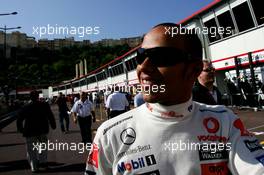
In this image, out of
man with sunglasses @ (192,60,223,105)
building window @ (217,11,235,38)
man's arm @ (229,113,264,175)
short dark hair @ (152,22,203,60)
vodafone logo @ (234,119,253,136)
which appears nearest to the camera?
man's arm @ (229,113,264,175)

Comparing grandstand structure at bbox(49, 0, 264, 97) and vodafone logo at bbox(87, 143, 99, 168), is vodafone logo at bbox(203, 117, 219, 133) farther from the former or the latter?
grandstand structure at bbox(49, 0, 264, 97)

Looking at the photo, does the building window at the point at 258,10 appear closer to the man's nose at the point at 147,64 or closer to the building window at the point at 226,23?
the building window at the point at 226,23

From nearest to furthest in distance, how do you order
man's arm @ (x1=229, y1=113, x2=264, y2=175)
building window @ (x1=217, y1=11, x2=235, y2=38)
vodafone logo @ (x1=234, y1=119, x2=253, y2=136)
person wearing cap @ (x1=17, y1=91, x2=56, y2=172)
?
man's arm @ (x1=229, y1=113, x2=264, y2=175)
vodafone logo @ (x1=234, y1=119, x2=253, y2=136)
person wearing cap @ (x1=17, y1=91, x2=56, y2=172)
building window @ (x1=217, y1=11, x2=235, y2=38)

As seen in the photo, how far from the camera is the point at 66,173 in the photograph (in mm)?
6957

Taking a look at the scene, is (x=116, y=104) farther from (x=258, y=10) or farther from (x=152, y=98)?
(x=258, y=10)

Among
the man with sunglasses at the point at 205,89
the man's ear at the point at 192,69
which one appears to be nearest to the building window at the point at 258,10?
the man with sunglasses at the point at 205,89

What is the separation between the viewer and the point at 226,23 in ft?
71.4

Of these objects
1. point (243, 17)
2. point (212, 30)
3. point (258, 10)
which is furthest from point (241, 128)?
point (212, 30)

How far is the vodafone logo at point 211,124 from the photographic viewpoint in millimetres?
1446

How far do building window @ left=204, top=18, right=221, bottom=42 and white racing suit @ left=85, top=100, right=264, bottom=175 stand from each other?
881 inches

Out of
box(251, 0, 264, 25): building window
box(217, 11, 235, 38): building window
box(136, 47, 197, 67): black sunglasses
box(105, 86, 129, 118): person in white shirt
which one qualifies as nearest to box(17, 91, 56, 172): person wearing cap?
box(105, 86, 129, 118): person in white shirt

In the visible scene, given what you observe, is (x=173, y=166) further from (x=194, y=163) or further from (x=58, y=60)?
(x=58, y=60)

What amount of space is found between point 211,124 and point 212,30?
2307 centimetres

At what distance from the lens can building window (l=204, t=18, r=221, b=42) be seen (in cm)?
2285
